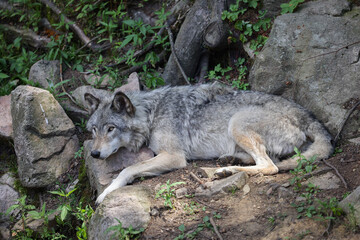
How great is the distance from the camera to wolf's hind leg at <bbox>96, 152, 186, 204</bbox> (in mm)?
4950

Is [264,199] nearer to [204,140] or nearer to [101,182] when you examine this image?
[204,140]

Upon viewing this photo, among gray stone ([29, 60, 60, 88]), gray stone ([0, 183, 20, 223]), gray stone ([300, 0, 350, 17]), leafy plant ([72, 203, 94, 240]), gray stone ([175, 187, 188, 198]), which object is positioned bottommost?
gray stone ([0, 183, 20, 223])

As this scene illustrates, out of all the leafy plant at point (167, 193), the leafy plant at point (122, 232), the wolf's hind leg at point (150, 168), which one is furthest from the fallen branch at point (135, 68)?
the leafy plant at point (122, 232)

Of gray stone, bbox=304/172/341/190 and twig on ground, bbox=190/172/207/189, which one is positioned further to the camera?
twig on ground, bbox=190/172/207/189

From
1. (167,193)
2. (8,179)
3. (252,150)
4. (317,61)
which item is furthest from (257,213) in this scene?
(8,179)

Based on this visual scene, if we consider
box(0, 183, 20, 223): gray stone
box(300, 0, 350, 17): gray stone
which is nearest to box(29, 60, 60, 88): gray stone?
box(0, 183, 20, 223): gray stone

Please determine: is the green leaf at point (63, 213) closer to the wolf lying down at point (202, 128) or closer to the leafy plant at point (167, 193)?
the wolf lying down at point (202, 128)

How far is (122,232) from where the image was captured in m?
3.77

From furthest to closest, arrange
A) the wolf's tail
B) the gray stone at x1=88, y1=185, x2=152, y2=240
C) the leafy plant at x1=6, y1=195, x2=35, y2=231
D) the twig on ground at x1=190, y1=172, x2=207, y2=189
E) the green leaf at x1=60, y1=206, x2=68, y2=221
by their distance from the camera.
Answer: the leafy plant at x1=6, y1=195, x2=35, y2=231
the green leaf at x1=60, y1=206, x2=68, y2=221
the wolf's tail
the twig on ground at x1=190, y1=172, x2=207, y2=189
the gray stone at x1=88, y1=185, x2=152, y2=240

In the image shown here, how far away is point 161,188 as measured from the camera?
15.0 ft

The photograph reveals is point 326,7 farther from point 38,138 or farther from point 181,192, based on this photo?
point 38,138

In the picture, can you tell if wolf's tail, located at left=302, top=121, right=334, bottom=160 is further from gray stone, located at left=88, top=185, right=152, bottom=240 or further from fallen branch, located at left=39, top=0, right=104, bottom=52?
fallen branch, located at left=39, top=0, right=104, bottom=52

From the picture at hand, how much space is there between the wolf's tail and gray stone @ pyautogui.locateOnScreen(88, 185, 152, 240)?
222cm

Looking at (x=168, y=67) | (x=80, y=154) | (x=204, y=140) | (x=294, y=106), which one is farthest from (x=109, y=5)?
(x=294, y=106)
